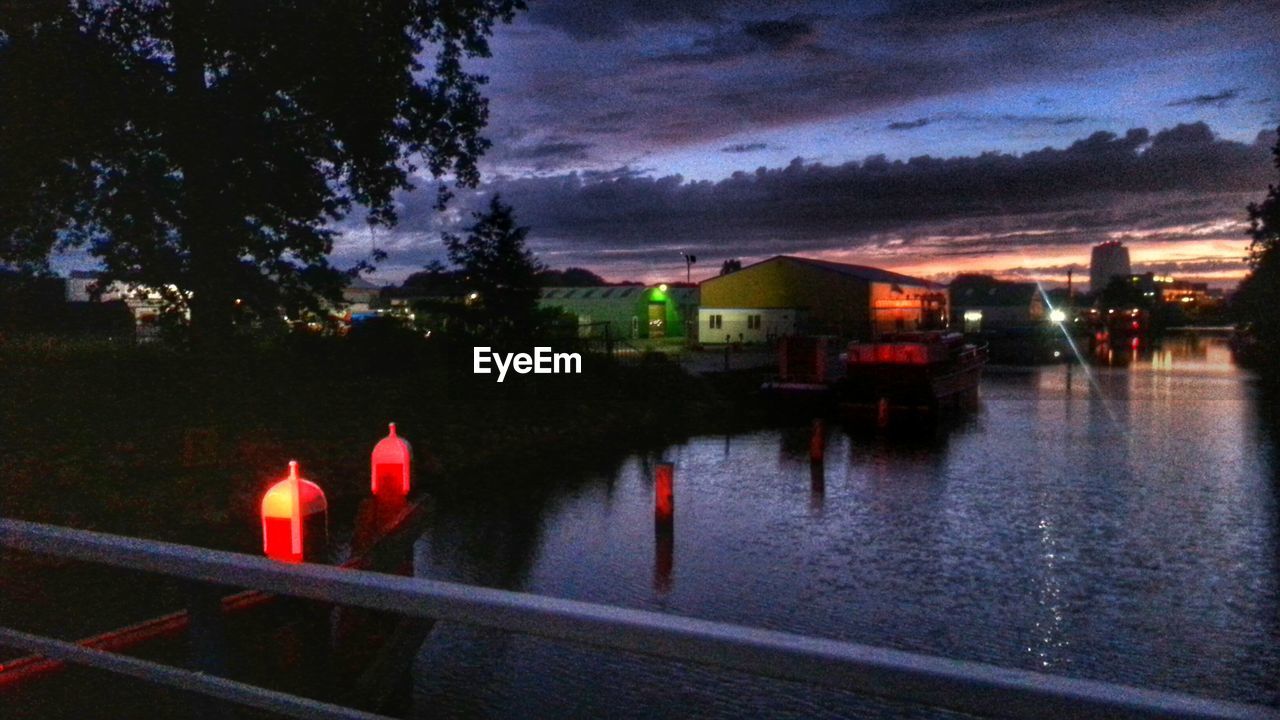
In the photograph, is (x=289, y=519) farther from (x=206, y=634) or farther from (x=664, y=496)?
(x=664, y=496)

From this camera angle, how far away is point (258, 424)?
19.3 metres

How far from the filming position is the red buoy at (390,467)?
30.0ft

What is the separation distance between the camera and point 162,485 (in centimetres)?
1556

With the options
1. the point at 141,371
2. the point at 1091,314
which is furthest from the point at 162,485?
the point at 1091,314

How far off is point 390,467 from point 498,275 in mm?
21334

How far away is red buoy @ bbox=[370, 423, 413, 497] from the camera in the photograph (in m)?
9.14

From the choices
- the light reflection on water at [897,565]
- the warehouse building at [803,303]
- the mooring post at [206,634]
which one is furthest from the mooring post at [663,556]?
the warehouse building at [803,303]

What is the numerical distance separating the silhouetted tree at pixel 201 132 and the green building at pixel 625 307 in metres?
37.4


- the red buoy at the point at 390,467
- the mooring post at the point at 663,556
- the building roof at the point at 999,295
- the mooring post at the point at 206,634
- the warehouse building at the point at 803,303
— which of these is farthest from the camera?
A: the building roof at the point at 999,295

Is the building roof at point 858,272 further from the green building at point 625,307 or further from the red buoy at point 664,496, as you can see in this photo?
the red buoy at point 664,496

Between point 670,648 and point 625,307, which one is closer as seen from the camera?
point 670,648

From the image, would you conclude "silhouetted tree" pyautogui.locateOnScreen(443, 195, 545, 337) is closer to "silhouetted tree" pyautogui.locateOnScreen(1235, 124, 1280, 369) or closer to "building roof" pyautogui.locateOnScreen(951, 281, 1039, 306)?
"silhouetted tree" pyautogui.locateOnScreen(1235, 124, 1280, 369)

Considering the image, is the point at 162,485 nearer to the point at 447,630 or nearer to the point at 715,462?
the point at 447,630

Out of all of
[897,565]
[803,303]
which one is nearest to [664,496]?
[897,565]
